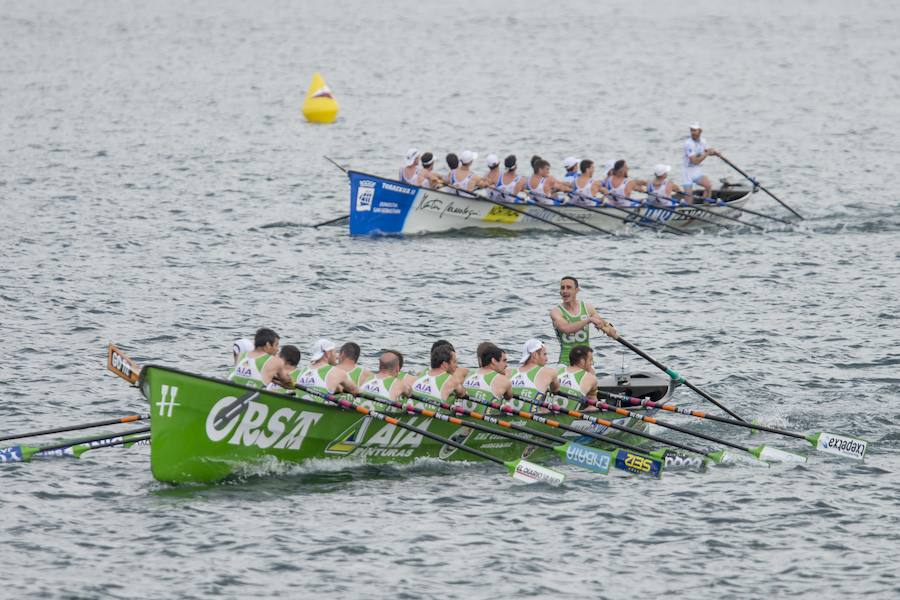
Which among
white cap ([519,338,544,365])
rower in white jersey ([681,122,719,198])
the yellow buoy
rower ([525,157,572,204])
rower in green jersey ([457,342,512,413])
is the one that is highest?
the yellow buoy

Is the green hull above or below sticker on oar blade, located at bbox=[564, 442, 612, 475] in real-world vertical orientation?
below

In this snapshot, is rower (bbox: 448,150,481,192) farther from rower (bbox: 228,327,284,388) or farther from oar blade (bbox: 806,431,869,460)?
rower (bbox: 228,327,284,388)

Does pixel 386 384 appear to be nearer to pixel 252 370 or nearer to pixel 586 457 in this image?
pixel 252 370

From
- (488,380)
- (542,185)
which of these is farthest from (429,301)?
(488,380)

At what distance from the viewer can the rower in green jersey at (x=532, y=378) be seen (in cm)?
2167

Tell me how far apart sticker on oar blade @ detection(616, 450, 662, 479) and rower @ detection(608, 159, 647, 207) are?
1726 centimetres

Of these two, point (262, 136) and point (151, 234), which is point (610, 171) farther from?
point (262, 136)

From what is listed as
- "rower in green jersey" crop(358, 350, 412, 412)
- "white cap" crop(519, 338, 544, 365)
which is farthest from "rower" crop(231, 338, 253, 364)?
"white cap" crop(519, 338, 544, 365)

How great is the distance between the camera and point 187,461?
1916 centimetres

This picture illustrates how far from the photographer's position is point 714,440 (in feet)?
69.4

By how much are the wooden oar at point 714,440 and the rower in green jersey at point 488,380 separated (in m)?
0.95

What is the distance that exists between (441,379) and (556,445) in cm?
184

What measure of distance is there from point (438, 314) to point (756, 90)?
39562 millimetres

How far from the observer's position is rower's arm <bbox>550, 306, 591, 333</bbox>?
76.2ft
